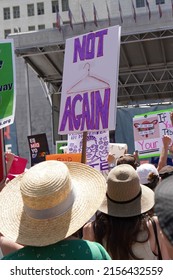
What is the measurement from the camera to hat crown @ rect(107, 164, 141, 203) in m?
2.19

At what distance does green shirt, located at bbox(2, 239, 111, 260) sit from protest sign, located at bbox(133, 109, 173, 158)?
5.96 metres

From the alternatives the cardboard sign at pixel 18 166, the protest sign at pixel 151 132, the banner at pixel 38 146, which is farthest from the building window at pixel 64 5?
the cardboard sign at pixel 18 166

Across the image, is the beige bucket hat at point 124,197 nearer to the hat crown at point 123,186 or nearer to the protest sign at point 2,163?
the hat crown at point 123,186

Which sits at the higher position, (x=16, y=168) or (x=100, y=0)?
(x=100, y=0)

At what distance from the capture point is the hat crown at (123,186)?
2191 mm

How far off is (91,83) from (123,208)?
2064mm

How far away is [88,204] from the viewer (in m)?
1.57

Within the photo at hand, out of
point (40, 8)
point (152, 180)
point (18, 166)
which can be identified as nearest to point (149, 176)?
point (152, 180)

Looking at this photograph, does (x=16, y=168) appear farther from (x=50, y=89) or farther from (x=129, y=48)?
(x=50, y=89)

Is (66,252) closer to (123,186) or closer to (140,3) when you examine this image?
(123,186)

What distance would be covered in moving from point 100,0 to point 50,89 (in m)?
28.2

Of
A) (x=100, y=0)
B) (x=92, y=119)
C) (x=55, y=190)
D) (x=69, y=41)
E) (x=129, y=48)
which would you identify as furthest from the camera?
(x=100, y=0)

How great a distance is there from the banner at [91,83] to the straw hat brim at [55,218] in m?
2.15
